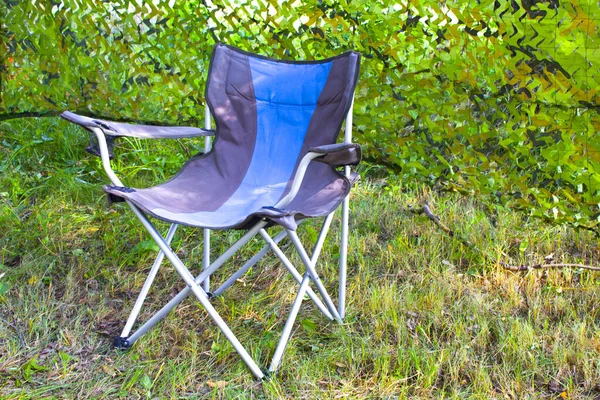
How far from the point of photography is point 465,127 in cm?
266

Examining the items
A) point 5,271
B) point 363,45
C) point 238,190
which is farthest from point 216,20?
point 5,271

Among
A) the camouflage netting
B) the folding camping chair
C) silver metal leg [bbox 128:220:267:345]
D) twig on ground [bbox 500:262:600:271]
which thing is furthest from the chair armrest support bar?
twig on ground [bbox 500:262:600:271]

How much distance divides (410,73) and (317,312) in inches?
47.9

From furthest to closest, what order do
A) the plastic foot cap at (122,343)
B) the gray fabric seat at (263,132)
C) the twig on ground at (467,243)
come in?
the twig on ground at (467,243) < the gray fabric seat at (263,132) < the plastic foot cap at (122,343)

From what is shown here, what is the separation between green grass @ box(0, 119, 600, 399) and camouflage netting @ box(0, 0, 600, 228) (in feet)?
0.95

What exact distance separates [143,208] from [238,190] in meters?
0.59

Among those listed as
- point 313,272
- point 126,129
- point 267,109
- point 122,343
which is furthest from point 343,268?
point 126,129

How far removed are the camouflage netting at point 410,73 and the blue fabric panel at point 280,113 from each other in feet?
1.53

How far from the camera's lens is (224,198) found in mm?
2322

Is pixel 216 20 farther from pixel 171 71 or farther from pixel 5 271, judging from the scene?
pixel 5 271

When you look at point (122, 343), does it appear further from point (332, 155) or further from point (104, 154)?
point (332, 155)

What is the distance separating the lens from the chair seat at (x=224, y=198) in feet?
6.16

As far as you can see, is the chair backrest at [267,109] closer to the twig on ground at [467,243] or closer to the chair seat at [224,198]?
the chair seat at [224,198]

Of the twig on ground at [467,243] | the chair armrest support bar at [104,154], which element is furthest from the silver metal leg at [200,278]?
the twig on ground at [467,243]
